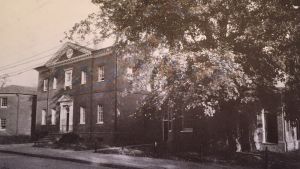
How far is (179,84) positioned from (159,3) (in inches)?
144

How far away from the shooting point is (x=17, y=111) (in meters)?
40.2

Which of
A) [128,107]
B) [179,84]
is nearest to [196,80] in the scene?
[179,84]

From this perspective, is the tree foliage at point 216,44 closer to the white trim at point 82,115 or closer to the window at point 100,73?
the window at point 100,73

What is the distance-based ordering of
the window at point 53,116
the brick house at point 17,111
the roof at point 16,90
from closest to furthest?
the window at point 53,116
the brick house at point 17,111
the roof at point 16,90

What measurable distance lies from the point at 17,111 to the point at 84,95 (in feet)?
56.1

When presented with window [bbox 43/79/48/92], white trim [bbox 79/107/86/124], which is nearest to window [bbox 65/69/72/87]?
white trim [bbox 79/107/86/124]

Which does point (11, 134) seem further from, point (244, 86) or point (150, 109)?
point (244, 86)

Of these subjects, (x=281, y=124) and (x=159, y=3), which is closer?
(x=159, y=3)

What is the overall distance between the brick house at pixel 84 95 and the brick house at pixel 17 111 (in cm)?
899

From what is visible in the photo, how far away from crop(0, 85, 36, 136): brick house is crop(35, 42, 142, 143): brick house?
29.5 ft

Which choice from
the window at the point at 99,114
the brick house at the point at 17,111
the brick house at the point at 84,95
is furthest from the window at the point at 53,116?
the brick house at the point at 17,111

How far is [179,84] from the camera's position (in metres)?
14.0

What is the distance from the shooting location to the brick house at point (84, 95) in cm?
2503

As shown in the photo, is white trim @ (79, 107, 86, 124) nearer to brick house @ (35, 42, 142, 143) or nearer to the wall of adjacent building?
brick house @ (35, 42, 142, 143)
